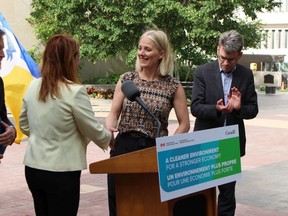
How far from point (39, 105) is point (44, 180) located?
47cm

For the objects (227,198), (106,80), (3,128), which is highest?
(3,128)

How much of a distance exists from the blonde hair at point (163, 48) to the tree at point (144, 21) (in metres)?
20.3

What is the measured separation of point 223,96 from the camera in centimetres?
505

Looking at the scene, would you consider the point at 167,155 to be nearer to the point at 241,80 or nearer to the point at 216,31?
the point at 241,80

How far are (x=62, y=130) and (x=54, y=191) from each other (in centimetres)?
38

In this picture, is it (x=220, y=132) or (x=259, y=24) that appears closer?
(x=220, y=132)

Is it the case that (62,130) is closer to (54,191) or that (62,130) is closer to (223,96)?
(54,191)

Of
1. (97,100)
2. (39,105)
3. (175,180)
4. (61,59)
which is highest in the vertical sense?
(61,59)

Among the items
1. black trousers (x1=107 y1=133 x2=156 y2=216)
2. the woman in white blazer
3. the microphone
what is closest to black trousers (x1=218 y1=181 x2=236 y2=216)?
black trousers (x1=107 y1=133 x2=156 y2=216)

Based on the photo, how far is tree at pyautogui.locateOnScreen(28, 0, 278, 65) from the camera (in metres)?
24.9

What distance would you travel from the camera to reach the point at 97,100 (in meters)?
28.5

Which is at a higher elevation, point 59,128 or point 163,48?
point 163,48

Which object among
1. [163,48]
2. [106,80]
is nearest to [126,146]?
[163,48]

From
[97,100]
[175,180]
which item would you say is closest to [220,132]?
[175,180]
